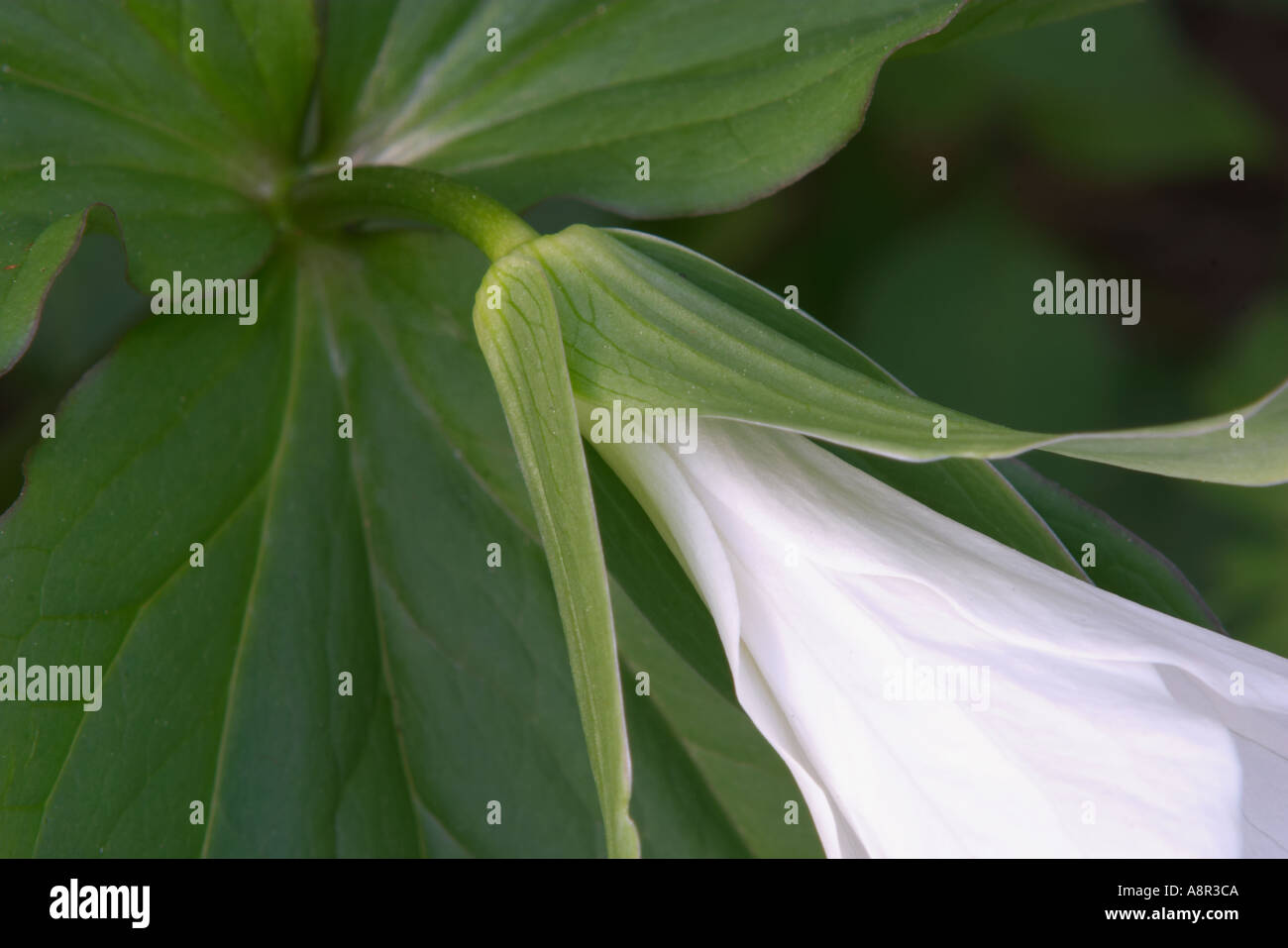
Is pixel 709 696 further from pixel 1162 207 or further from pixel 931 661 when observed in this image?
pixel 1162 207

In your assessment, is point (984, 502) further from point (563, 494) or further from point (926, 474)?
point (563, 494)

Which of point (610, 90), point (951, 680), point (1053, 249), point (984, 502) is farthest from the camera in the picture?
point (1053, 249)

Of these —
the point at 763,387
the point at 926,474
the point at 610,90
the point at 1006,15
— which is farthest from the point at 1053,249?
the point at 763,387

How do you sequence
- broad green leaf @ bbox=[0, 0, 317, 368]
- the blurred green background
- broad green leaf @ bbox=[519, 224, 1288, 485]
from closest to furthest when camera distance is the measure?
broad green leaf @ bbox=[519, 224, 1288, 485] → broad green leaf @ bbox=[0, 0, 317, 368] → the blurred green background

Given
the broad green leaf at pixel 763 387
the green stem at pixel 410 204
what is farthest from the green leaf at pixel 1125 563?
the green stem at pixel 410 204

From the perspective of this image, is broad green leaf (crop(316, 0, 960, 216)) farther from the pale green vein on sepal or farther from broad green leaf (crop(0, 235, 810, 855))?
the pale green vein on sepal

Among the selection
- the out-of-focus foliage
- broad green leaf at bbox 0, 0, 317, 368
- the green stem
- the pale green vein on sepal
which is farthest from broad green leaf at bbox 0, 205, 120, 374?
the out-of-focus foliage

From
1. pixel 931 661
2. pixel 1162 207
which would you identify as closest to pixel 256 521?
pixel 931 661
